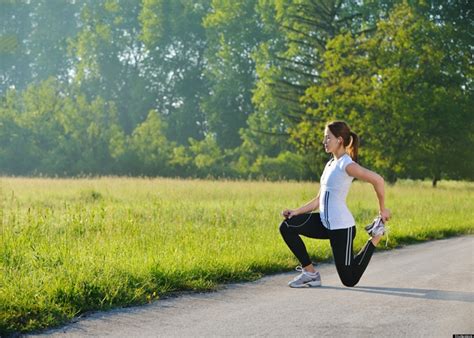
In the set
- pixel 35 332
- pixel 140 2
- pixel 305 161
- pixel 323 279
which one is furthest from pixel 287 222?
pixel 140 2

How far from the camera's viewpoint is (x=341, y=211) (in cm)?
827

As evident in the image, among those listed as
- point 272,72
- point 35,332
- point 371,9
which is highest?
point 371,9

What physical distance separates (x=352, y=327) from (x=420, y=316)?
35.0 inches

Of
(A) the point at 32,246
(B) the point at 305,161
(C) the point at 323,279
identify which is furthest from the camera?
(B) the point at 305,161

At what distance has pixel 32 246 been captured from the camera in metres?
10.1

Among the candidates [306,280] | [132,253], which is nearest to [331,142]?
[306,280]

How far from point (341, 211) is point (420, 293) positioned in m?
1.26

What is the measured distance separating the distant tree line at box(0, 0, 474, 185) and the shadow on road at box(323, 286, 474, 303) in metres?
27.7

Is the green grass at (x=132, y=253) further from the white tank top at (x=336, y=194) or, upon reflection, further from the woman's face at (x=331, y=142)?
the woman's face at (x=331, y=142)

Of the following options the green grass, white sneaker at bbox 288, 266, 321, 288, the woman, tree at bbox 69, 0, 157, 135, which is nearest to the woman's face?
the woman

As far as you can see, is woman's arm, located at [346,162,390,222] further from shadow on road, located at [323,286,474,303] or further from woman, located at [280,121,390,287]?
shadow on road, located at [323,286,474,303]

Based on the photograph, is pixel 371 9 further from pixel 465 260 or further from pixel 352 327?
pixel 352 327

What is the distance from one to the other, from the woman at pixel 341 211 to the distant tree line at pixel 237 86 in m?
28.1

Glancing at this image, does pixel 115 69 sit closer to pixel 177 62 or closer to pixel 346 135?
pixel 177 62
